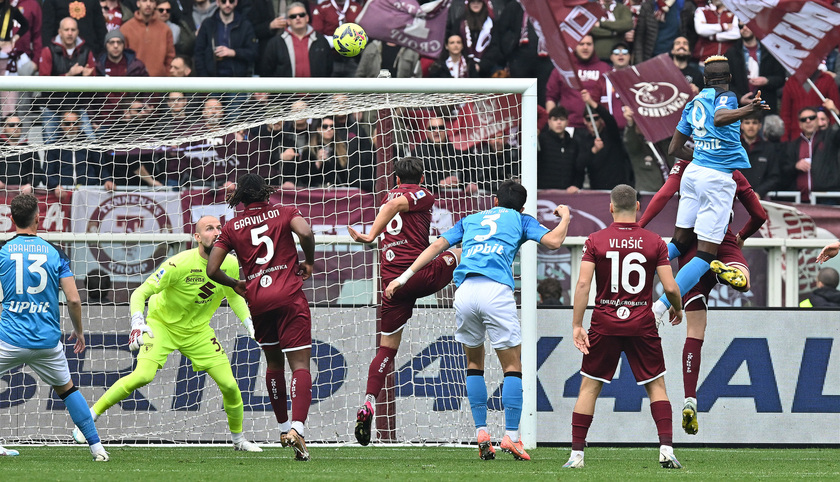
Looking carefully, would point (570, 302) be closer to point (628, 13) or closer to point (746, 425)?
point (746, 425)

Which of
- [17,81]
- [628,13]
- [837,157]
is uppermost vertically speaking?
[628,13]

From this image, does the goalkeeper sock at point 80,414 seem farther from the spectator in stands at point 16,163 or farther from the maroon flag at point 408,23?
the maroon flag at point 408,23

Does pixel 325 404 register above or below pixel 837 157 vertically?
Result: below

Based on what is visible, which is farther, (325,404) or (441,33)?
(441,33)

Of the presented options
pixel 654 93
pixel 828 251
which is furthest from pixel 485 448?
pixel 654 93

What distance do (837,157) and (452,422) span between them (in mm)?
6176

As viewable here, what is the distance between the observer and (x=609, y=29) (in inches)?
572

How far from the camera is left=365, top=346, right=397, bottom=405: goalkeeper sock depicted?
9359mm

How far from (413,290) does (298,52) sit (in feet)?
18.3

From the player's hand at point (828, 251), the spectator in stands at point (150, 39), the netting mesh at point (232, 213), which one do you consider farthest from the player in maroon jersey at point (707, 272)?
the spectator in stands at point (150, 39)

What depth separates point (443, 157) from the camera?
1146 centimetres

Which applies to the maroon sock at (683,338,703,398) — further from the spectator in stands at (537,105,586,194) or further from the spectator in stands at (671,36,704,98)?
the spectator in stands at (671,36,704,98)

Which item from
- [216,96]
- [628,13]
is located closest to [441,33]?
[628,13]

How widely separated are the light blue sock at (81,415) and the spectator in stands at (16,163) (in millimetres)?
3596
